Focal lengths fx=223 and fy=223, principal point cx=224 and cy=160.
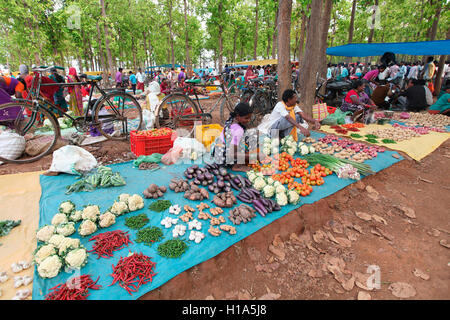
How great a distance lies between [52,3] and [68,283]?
2291 centimetres

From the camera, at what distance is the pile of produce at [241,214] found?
276 centimetres

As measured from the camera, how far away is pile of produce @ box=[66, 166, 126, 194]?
332 centimetres

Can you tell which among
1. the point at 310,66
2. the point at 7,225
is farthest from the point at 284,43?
the point at 7,225

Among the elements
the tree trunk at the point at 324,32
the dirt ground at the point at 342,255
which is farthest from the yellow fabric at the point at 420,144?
the tree trunk at the point at 324,32

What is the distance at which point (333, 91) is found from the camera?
9758 millimetres

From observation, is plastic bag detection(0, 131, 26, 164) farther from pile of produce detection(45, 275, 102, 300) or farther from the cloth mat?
pile of produce detection(45, 275, 102, 300)

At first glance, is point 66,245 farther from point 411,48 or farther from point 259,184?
point 411,48

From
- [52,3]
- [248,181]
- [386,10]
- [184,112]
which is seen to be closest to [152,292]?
[248,181]

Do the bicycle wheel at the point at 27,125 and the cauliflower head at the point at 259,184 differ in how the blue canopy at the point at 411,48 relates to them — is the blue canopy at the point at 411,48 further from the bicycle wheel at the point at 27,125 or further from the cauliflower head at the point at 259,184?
the bicycle wheel at the point at 27,125

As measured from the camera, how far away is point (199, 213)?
9.40 ft

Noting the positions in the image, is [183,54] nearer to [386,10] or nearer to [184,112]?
[386,10]

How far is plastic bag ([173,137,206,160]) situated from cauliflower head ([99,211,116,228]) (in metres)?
2.00

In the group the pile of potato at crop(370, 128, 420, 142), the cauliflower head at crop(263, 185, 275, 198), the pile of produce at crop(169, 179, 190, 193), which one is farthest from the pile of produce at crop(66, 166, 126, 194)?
the pile of potato at crop(370, 128, 420, 142)
